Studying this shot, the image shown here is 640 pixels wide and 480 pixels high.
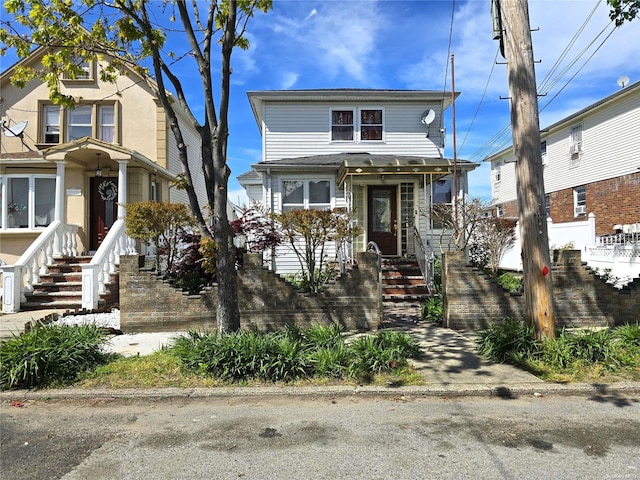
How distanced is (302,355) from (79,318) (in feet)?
17.6

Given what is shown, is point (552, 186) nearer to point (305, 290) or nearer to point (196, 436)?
point (305, 290)

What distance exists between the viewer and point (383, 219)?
43.4 feet

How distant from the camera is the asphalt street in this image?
323 centimetres

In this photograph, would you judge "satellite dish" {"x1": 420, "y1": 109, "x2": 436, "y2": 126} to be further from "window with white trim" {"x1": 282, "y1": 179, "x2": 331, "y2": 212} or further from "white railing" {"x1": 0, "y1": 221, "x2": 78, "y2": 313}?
"white railing" {"x1": 0, "y1": 221, "x2": 78, "y2": 313}

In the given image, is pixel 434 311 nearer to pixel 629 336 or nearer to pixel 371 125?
pixel 629 336

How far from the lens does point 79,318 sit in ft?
26.7

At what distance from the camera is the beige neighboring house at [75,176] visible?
31.5 feet

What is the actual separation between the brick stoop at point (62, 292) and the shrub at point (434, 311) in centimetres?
692

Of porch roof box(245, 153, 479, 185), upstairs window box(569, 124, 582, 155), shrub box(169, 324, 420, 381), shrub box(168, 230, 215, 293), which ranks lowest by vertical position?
shrub box(169, 324, 420, 381)

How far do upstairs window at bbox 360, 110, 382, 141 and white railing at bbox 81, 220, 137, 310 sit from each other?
8463 millimetres

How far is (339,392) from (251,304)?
125 inches

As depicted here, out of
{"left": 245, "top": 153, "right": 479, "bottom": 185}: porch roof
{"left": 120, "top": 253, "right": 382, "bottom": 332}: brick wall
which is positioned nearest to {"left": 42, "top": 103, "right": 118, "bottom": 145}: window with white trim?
{"left": 245, "top": 153, "right": 479, "bottom": 185}: porch roof

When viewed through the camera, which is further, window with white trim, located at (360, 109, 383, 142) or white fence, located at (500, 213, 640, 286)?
window with white trim, located at (360, 109, 383, 142)

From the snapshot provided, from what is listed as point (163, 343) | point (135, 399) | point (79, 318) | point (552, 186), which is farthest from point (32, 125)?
point (552, 186)
